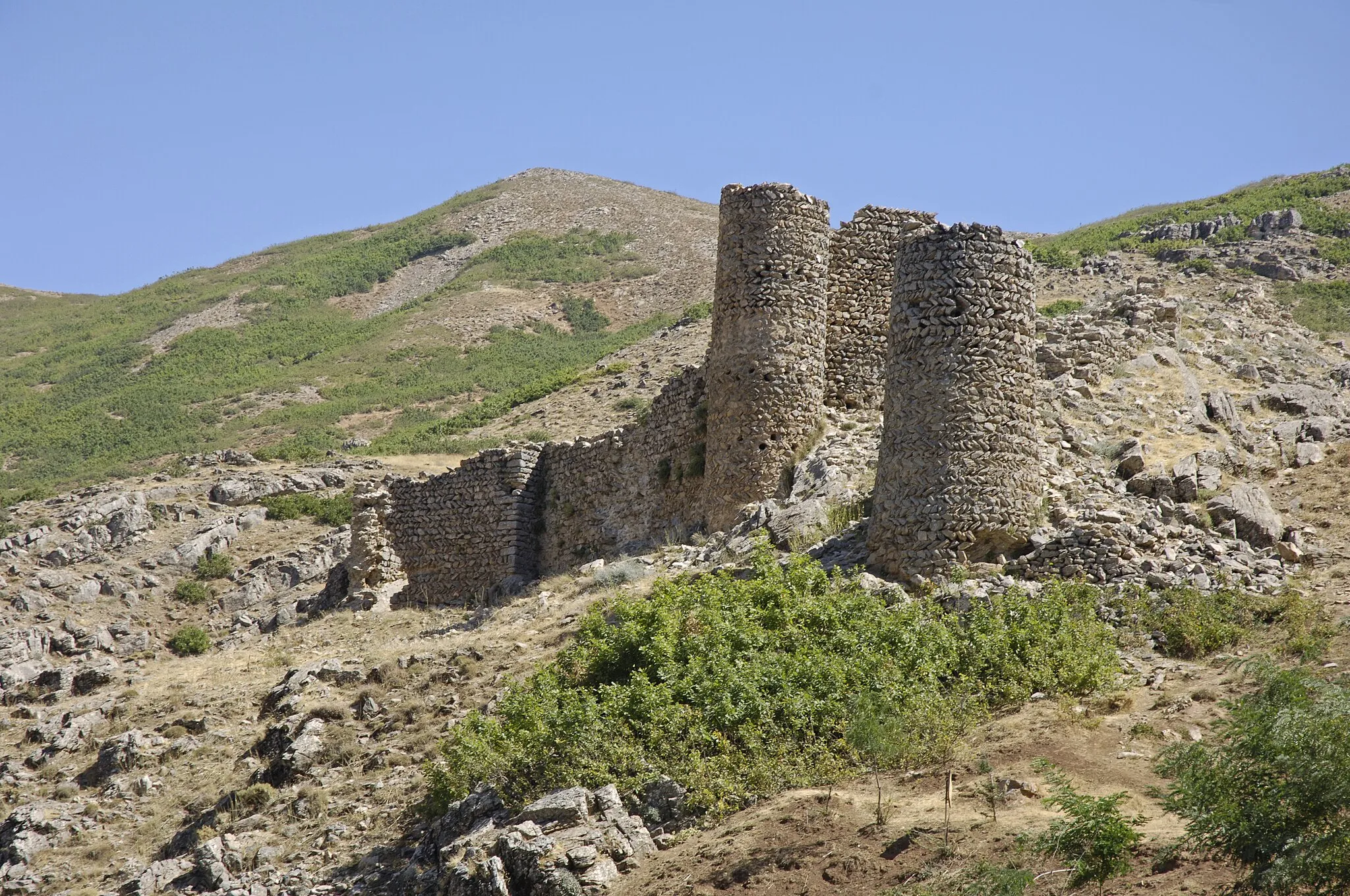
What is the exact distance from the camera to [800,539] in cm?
1573

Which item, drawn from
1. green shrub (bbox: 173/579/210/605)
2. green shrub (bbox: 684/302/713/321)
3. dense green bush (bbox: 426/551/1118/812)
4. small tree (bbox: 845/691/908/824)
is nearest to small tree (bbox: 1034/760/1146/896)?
small tree (bbox: 845/691/908/824)

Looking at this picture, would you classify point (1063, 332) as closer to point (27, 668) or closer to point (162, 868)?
point (162, 868)

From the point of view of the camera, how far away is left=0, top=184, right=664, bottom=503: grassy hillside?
156ft

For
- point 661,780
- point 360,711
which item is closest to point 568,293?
point 360,711

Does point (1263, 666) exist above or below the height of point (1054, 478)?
below

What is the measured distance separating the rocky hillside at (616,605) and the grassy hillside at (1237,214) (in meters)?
11.7

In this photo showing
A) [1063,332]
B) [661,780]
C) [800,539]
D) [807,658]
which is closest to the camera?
[661,780]

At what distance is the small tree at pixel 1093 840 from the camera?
8086 millimetres

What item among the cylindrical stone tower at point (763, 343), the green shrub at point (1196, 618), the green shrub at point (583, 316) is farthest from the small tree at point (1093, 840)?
the green shrub at point (583, 316)

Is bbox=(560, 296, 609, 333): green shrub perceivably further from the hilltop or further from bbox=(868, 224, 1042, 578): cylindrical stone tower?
bbox=(868, 224, 1042, 578): cylindrical stone tower

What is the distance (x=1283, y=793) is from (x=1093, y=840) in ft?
3.75

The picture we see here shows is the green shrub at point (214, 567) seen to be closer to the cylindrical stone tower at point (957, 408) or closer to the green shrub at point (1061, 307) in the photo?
the green shrub at point (1061, 307)

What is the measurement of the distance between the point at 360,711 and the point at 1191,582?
29.0ft

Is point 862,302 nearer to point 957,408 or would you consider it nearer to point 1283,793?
point 957,408
